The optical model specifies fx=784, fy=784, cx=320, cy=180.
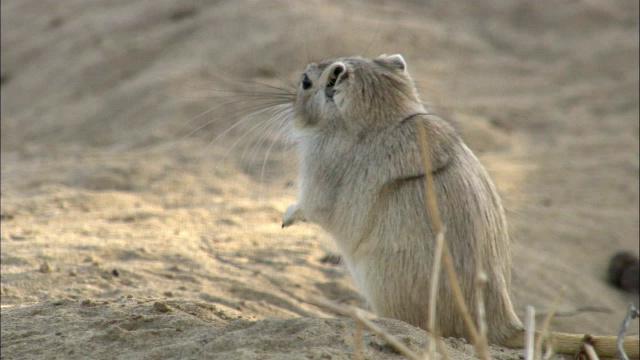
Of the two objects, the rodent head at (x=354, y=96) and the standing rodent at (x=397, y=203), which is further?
the rodent head at (x=354, y=96)

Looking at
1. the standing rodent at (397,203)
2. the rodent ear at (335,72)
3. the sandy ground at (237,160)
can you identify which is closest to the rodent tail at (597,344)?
the standing rodent at (397,203)

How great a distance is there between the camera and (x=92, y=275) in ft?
13.4

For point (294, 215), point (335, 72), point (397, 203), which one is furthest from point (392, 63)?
point (397, 203)

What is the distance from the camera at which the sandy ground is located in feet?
9.82

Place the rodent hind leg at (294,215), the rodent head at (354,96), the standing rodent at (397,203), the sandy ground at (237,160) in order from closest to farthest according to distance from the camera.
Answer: the sandy ground at (237,160) → the standing rodent at (397,203) → the rodent head at (354,96) → the rodent hind leg at (294,215)

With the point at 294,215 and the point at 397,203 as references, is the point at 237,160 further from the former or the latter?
the point at 397,203

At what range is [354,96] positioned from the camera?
12.3 feet

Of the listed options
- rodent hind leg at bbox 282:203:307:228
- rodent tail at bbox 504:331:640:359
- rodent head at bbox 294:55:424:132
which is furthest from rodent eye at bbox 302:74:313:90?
rodent tail at bbox 504:331:640:359

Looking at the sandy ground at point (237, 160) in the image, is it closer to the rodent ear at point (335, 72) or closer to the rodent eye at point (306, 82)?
the rodent eye at point (306, 82)

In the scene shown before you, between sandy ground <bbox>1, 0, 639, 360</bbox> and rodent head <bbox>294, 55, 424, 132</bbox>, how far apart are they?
385 mm

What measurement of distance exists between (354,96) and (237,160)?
3538 mm

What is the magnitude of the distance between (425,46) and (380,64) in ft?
19.7

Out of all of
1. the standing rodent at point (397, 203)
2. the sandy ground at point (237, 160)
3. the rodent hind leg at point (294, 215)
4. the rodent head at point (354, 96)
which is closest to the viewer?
the sandy ground at point (237, 160)

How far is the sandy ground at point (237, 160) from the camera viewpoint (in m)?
2.99
